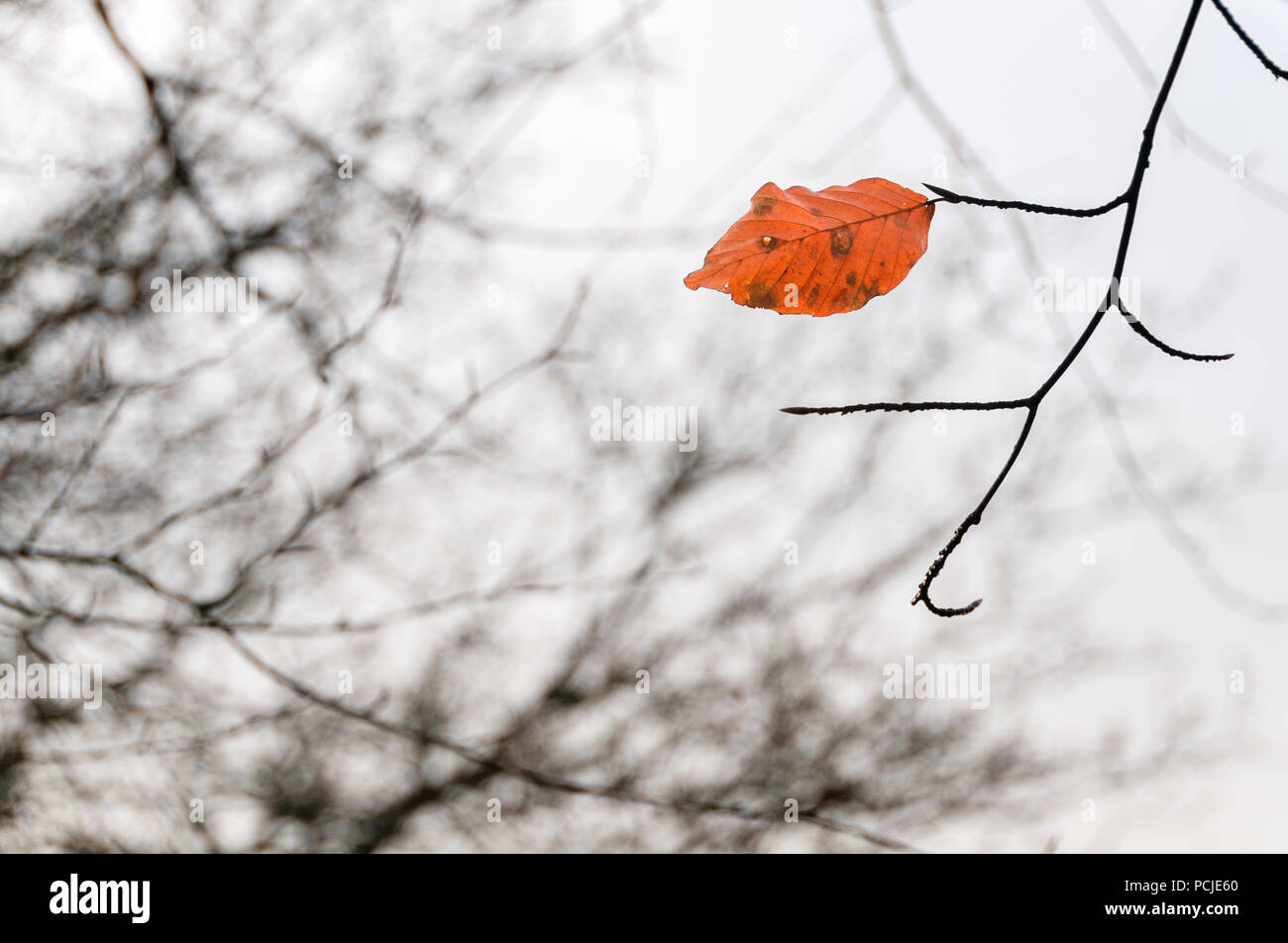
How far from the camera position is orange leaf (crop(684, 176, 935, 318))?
1.29ft

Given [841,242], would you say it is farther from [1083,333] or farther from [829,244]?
[1083,333]

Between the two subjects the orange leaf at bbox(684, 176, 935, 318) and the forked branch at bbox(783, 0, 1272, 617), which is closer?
the forked branch at bbox(783, 0, 1272, 617)

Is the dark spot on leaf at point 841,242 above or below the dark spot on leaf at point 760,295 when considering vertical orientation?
above

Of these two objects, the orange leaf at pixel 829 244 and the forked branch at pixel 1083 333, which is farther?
the orange leaf at pixel 829 244

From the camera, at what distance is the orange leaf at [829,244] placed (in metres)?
0.39

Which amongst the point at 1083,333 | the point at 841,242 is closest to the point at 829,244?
the point at 841,242

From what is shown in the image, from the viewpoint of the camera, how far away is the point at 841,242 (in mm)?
399

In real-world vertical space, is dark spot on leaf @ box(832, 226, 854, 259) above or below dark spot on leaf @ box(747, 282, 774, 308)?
above

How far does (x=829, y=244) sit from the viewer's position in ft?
1.31

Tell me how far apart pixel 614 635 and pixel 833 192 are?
148 centimetres

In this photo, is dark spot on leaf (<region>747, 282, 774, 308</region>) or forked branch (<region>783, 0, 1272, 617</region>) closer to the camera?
forked branch (<region>783, 0, 1272, 617</region>)

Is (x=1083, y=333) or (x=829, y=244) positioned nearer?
(x=1083, y=333)

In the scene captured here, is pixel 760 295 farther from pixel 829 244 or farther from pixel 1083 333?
pixel 1083 333

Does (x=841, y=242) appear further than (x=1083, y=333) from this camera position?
Yes
